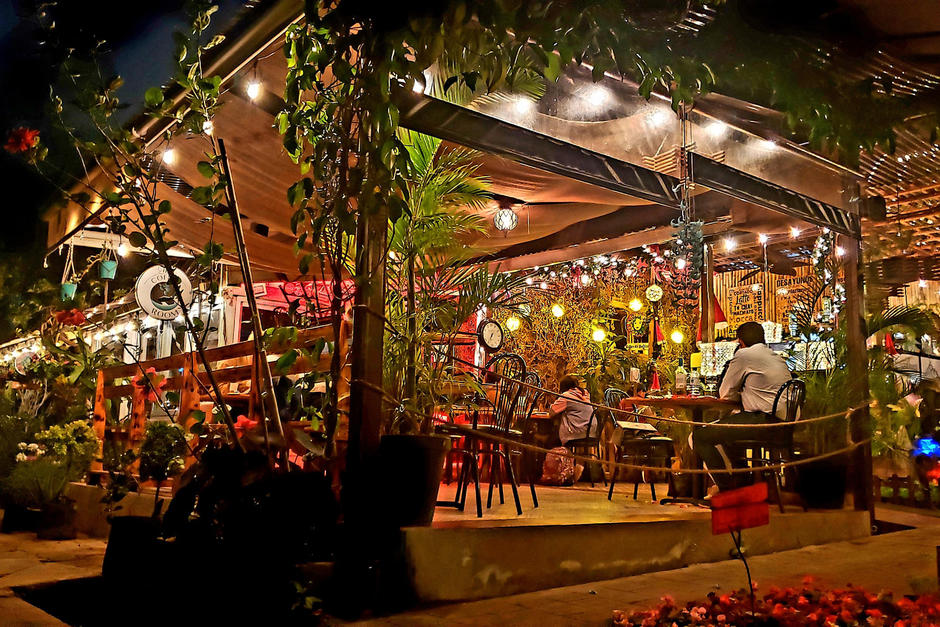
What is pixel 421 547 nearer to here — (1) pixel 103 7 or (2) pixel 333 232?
(2) pixel 333 232

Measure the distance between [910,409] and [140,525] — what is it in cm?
946

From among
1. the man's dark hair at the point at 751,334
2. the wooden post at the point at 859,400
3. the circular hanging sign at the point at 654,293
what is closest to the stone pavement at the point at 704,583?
the wooden post at the point at 859,400

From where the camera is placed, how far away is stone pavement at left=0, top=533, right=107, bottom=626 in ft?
10.2

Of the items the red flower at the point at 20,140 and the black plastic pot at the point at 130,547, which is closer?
the black plastic pot at the point at 130,547

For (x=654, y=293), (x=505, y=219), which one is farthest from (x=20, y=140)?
(x=654, y=293)

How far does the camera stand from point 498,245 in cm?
784

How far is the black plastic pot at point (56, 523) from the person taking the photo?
655 centimetres

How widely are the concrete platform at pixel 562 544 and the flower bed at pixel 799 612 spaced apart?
77 cm

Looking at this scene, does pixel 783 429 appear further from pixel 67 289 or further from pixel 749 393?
pixel 67 289

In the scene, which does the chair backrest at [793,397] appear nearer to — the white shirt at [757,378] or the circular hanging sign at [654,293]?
the white shirt at [757,378]

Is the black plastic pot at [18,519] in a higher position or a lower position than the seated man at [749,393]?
lower

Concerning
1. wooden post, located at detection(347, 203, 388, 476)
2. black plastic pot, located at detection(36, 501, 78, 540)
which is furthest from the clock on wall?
black plastic pot, located at detection(36, 501, 78, 540)

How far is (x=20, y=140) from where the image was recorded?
3484 mm

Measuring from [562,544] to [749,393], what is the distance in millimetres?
2702
